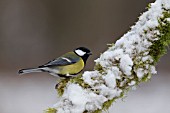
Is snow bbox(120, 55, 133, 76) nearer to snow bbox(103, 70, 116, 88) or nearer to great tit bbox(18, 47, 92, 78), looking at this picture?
snow bbox(103, 70, 116, 88)

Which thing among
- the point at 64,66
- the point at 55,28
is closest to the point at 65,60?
the point at 64,66

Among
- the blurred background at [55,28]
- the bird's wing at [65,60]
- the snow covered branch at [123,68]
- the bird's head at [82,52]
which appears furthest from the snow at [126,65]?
the blurred background at [55,28]

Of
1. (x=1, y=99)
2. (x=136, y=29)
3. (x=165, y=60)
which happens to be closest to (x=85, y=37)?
(x=165, y=60)

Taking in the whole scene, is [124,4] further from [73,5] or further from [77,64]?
[77,64]

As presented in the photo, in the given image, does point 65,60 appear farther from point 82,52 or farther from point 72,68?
point 82,52

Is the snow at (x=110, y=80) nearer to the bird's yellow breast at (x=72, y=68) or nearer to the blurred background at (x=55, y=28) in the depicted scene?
the bird's yellow breast at (x=72, y=68)

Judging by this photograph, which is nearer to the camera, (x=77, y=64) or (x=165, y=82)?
(x=77, y=64)

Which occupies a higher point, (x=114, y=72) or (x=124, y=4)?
(x=124, y=4)
